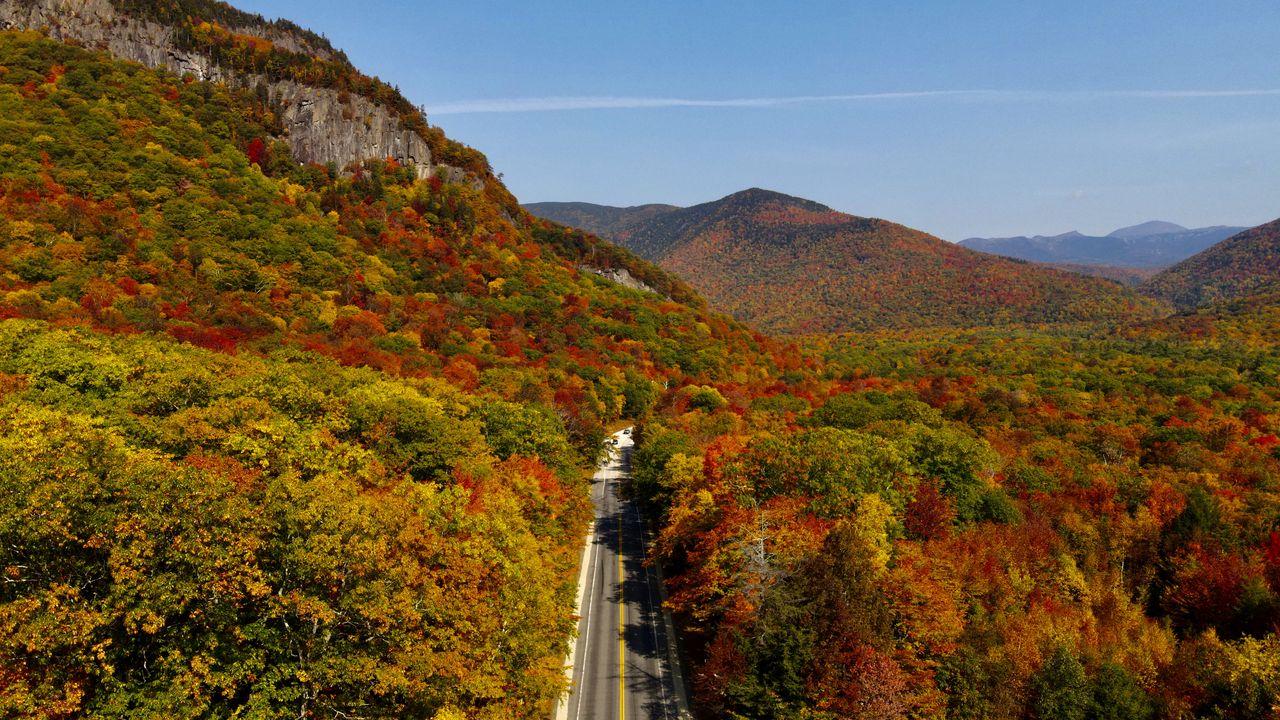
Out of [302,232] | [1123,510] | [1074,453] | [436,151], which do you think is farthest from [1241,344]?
[302,232]

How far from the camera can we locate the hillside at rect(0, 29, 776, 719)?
55.7 feet

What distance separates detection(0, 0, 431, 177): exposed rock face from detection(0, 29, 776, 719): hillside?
6.80 m

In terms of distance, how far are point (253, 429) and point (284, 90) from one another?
99850mm

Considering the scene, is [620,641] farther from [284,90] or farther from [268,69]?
[268,69]

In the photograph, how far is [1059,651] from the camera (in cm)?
2892

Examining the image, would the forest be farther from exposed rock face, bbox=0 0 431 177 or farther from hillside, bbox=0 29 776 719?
exposed rock face, bbox=0 0 431 177

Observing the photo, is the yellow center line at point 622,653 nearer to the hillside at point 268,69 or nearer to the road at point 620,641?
the road at point 620,641

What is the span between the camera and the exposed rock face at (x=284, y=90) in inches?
3821

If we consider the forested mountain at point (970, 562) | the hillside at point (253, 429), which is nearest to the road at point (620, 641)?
the forested mountain at point (970, 562)

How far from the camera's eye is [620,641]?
36875 millimetres

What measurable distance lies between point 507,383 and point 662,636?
3046 cm

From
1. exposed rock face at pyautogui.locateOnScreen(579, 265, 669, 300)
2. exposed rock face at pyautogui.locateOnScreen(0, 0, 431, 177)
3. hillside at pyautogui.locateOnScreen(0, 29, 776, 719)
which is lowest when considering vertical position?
hillside at pyautogui.locateOnScreen(0, 29, 776, 719)

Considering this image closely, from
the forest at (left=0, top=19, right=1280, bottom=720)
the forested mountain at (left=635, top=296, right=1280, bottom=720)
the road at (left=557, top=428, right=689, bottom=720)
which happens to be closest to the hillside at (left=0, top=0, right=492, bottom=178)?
the forest at (left=0, top=19, right=1280, bottom=720)

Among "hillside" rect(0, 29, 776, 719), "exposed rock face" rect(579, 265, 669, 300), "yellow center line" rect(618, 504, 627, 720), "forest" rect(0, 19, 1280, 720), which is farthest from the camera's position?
"exposed rock face" rect(579, 265, 669, 300)
